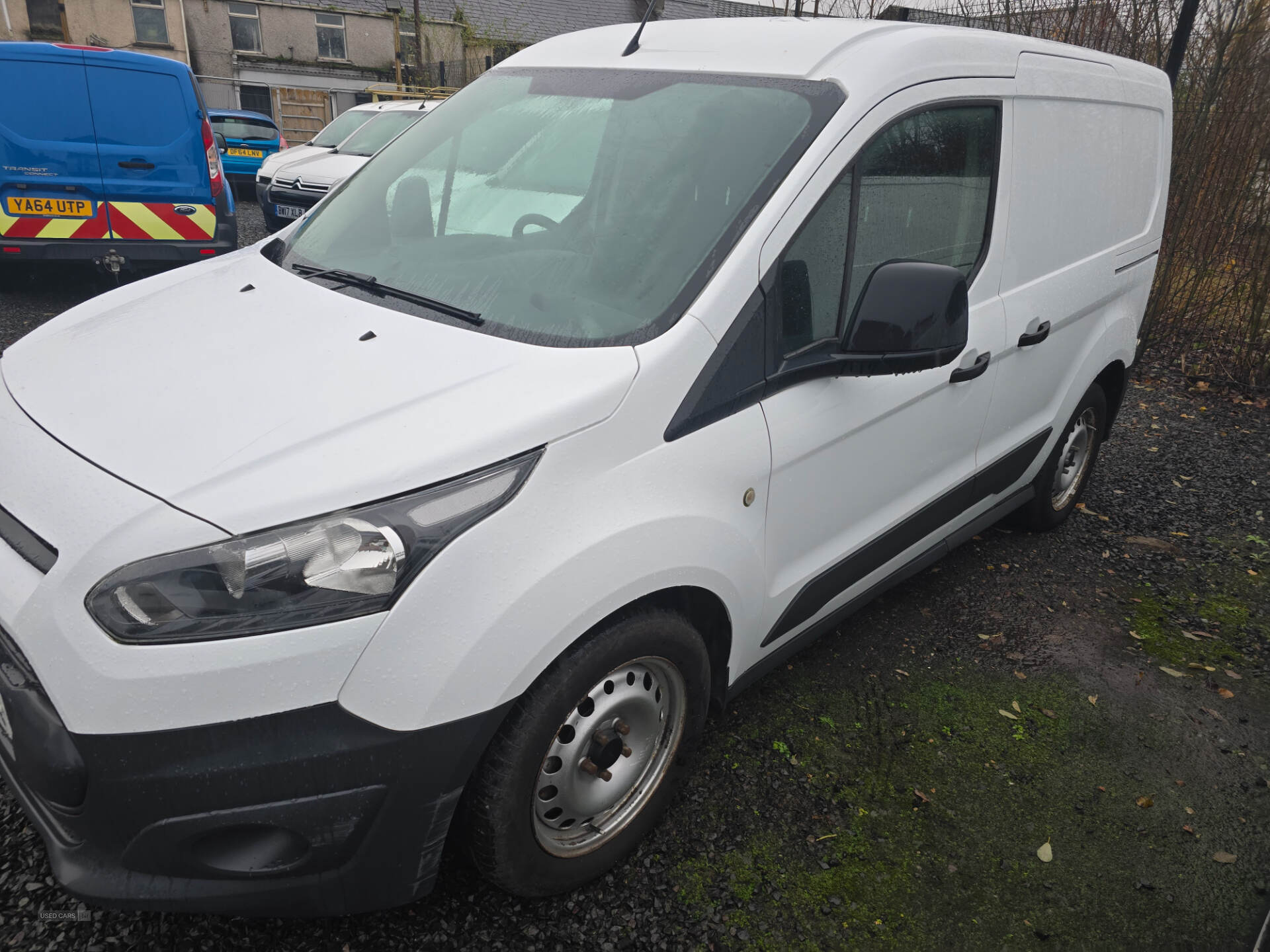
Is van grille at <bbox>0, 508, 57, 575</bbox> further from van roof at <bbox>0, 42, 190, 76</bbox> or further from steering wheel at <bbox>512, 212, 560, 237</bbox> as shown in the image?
van roof at <bbox>0, 42, 190, 76</bbox>

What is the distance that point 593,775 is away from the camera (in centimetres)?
210

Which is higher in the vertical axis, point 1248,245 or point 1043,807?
point 1248,245

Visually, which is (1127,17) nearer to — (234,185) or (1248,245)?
(1248,245)

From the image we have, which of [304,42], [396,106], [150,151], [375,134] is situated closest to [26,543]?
[150,151]

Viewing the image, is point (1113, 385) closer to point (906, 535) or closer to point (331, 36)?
point (906, 535)

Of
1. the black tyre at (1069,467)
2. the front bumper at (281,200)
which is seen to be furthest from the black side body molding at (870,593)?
the front bumper at (281,200)

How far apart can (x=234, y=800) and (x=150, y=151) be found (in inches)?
266

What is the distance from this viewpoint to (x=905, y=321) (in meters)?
2.11

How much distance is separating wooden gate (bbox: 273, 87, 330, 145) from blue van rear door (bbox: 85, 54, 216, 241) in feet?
92.2

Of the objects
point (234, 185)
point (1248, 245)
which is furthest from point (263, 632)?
point (234, 185)

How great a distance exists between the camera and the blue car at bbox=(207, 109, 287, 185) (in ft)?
52.0

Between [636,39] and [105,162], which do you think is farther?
[105,162]

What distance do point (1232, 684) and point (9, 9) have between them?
120 ft

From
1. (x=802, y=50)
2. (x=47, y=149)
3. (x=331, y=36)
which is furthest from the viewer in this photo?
(x=331, y=36)
